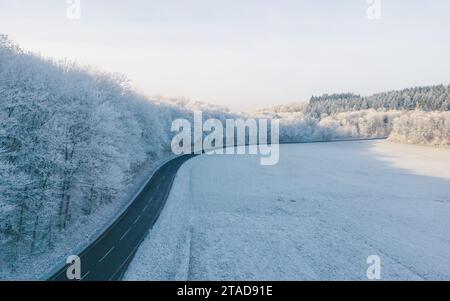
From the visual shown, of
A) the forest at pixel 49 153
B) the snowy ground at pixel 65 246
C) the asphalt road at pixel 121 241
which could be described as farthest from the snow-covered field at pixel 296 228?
the forest at pixel 49 153

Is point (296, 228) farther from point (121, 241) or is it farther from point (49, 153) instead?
point (49, 153)

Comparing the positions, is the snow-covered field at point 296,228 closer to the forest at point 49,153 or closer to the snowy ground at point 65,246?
the snowy ground at point 65,246

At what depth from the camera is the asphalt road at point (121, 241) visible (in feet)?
71.4

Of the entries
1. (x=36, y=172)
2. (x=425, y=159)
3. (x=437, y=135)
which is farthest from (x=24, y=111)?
(x=437, y=135)

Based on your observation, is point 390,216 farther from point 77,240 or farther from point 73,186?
point 73,186

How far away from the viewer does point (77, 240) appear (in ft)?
88.2

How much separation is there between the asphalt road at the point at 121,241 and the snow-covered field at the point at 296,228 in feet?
3.58

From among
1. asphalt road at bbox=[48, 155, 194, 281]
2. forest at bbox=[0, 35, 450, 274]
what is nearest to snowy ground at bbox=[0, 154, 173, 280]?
forest at bbox=[0, 35, 450, 274]

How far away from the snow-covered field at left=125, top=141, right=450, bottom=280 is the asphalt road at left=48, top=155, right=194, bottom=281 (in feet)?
3.58

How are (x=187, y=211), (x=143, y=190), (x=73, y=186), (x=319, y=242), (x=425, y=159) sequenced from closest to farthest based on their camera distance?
(x=319, y=242)
(x=73, y=186)
(x=187, y=211)
(x=143, y=190)
(x=425, y=159)

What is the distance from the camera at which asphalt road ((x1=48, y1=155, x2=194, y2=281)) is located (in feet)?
71.4

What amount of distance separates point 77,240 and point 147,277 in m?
10.1

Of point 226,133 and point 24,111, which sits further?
point 226,133

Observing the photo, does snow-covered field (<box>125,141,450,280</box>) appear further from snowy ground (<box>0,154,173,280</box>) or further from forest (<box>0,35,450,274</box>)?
forest (<box>0,35,450,274</box>)
